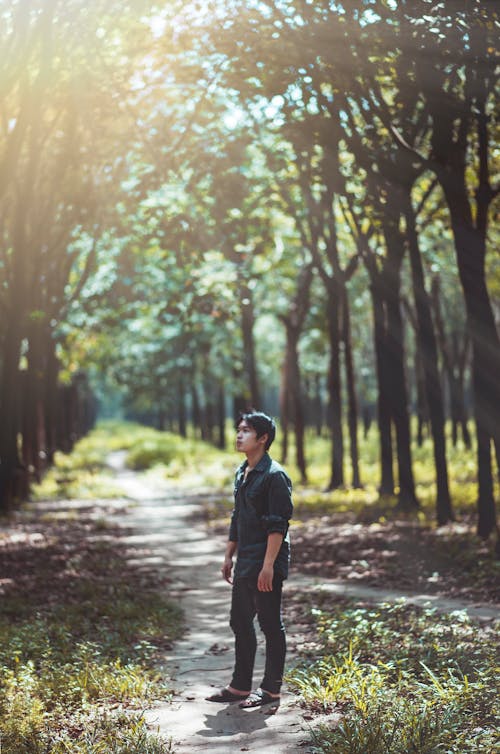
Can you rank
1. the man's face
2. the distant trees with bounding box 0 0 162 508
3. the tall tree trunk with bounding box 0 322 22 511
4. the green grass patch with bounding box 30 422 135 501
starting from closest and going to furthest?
the man's face, the distant trees with bounding box 0 0 162 508, the tall tree trunk with bounding box 0 322 22 511, the green grass patch with bounding box 30 422 135 501

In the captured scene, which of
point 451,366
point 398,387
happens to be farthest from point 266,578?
point 451,366

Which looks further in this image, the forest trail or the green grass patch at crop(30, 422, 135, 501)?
the green grass patch at crop(30, 422, 135, 501)

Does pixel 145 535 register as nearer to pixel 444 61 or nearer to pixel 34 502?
pixel 34 502

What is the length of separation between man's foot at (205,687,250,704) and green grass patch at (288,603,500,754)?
402 mm

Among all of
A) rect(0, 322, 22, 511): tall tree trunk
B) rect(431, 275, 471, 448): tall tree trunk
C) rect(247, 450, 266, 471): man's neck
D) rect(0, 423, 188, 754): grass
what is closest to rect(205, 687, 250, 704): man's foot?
rect(0, 423, 188, 754): grass

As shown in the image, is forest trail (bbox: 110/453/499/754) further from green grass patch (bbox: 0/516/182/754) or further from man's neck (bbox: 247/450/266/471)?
man's neck (bbox: 247/450/266/471)

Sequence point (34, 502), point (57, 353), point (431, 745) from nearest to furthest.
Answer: point (431, 745) → point (34, 502) → point (57, 353)

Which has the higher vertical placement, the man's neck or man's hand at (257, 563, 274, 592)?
the man's neck

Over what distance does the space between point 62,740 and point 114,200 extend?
15940 millimetres

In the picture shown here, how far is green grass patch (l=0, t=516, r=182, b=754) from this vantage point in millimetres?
5664

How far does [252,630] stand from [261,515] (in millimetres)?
817

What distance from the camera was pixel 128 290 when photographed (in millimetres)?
29406

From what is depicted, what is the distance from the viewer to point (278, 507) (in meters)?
6.36

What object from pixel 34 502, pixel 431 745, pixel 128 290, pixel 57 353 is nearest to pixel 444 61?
pixel 431 745
